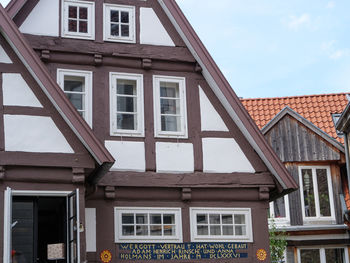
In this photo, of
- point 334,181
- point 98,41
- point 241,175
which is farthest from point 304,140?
point 98,41

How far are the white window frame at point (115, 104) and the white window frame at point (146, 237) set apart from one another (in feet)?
5.19

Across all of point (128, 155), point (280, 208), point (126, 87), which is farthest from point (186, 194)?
point (280, 208)

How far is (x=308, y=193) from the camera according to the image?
22.0 metres

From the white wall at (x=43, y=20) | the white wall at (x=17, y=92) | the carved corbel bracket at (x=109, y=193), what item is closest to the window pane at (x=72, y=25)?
the white wall at (x=43, y=20)

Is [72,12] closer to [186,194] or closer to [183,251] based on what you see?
[186,194]

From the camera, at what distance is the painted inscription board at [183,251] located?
45.5ft

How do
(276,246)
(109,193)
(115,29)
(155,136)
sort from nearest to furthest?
(109,193) < (155,136) < (115,29) < (276,246)

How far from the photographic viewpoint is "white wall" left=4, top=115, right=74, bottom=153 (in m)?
12.3

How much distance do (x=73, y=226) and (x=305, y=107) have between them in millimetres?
14064

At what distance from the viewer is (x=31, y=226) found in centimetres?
1230

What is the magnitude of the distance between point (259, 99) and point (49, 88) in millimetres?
13419

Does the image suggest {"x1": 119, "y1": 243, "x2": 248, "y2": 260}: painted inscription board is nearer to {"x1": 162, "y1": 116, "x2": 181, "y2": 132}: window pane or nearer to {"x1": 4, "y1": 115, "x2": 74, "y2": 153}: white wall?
{"x1": 162, "y1": 116, "x2": 181, "y2": 132}: window pane

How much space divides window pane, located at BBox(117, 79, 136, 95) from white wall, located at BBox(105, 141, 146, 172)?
1236 mm

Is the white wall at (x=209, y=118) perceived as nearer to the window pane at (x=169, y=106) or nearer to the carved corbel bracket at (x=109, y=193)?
the window pane at (x=169, y=106)
